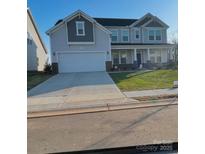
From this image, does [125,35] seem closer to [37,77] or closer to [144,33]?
[144,33]

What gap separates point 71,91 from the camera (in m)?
4.30

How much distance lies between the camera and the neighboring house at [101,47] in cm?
394

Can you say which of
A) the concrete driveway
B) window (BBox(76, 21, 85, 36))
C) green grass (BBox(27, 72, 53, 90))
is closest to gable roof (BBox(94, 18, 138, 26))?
window (BBox(76, 21, 85, 36))

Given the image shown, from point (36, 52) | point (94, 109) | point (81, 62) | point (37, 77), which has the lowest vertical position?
point (94, 109)

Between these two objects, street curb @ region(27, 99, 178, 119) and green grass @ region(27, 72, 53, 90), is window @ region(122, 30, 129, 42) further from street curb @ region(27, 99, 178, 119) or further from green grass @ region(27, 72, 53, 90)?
green grass @ region(27, 72, 53, 90)

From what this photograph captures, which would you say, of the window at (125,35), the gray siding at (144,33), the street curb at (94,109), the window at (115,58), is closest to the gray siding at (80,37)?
the gray siding at (144,33)

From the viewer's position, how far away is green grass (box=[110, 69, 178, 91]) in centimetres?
404

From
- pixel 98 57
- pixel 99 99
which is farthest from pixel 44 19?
pixel 99 99

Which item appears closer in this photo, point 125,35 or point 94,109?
point 94,109

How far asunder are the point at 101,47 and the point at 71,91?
48.9 inches

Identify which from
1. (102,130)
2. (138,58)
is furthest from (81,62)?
(102,130)

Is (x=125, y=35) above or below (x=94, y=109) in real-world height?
above

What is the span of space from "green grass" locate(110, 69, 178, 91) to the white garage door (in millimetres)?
449
